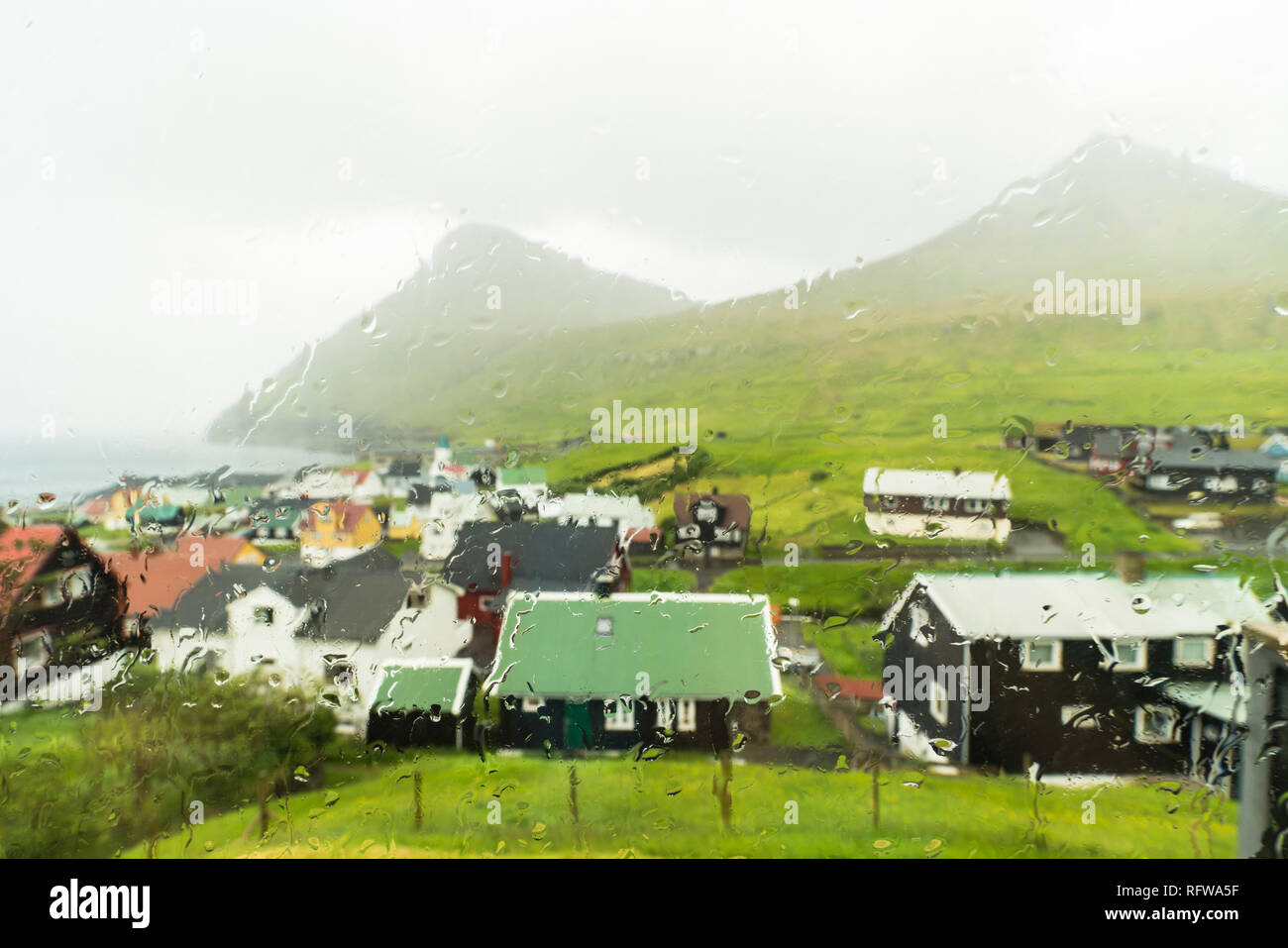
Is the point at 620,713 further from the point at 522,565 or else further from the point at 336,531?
the point at 336,531

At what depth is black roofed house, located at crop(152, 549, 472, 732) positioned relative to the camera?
50.7 inches

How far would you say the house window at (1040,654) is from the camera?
124cm

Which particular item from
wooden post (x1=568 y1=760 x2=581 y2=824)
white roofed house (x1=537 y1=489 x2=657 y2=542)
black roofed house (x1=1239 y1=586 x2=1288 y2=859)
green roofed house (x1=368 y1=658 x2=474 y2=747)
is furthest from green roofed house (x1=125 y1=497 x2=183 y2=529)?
black roofed house (x1=1239 y1=586 x2=1288 y2=859)

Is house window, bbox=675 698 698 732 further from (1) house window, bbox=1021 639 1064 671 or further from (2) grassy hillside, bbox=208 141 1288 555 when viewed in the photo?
(1) house window, bbox=1021 639 1064 671

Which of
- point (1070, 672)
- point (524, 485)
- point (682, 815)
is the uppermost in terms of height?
point (524, 485)

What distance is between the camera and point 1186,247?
4.19ft

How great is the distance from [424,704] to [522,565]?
413 millimetres

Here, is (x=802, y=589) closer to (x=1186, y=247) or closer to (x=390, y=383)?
(x=390, y=383)

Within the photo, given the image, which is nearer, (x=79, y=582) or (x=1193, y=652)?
(x=1193, y=652)

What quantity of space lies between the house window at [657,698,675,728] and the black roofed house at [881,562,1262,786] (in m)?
0.50

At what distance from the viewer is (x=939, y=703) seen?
4.11 ft

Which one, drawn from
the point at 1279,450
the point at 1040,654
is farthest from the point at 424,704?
the point at 1279,450

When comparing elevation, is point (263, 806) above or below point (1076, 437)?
below

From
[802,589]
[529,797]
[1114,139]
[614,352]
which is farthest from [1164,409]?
[529,797]
